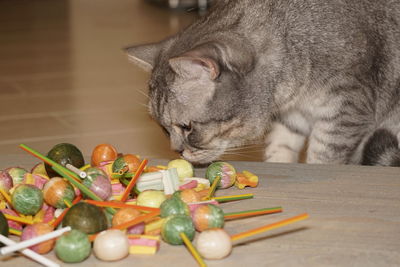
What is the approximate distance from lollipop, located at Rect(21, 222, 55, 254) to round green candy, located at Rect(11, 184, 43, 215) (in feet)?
0.28

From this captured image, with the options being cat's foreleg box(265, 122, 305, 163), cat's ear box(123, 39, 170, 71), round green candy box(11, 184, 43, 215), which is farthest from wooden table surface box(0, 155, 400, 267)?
cat's foreleg box(265, 122, 305, 163)

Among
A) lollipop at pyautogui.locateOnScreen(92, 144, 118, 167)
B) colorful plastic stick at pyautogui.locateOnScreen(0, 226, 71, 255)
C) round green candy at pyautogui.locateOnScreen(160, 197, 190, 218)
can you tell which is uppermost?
colorful plastic stick at pyautogui.locateOnScreen(0, 226, 71, 255)

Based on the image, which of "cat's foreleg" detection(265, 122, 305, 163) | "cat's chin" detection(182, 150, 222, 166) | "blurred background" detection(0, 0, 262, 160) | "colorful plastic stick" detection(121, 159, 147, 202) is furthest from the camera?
"blurred background" detection(0, 0, 262, 160)

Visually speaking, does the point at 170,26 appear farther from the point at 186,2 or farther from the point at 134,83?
the point at 134,83

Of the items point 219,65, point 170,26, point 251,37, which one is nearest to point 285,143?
point 251,37

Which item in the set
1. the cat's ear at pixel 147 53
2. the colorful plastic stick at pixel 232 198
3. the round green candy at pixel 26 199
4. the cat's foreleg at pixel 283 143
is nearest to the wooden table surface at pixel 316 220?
the colorful plastic stick at pixel 232 198

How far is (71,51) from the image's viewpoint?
3977 millimetres

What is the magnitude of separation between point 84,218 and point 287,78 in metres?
0.76

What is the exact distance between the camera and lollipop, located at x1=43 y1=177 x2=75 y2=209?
1198 millimetres

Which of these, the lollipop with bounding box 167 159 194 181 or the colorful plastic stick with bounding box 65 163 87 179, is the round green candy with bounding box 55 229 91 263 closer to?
the colorful plastic stick with bounding box 65 163 87 179

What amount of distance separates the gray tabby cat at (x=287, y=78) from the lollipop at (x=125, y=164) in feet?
0.78

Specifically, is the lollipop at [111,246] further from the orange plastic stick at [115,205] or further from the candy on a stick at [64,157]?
the candy on a stick at [64,157]

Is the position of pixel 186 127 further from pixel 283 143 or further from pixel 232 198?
pixel 283 143

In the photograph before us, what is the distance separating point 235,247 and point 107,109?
6.28ft
